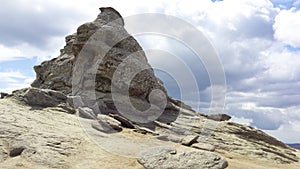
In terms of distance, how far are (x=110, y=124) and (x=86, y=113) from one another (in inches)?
117

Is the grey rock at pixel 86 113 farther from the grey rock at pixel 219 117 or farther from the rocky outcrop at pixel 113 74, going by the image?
the grey rock at pixel 219 117

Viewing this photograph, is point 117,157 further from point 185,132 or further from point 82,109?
point 185,132

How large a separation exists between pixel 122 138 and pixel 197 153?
24.7 ft

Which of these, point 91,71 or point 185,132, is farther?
point 91,71

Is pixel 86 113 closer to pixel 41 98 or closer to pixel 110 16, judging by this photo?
pixel 41 98

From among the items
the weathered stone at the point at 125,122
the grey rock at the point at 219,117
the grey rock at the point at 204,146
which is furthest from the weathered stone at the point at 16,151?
the grey rock at the point at 219,117

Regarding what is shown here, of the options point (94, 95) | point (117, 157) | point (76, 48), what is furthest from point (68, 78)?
point (117, 157)

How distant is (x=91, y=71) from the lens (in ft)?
Answer: 133

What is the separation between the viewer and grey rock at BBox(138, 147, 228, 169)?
22.8 m

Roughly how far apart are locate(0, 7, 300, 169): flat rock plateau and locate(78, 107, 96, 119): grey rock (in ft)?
0.34

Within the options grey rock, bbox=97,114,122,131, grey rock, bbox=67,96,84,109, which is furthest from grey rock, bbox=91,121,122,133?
grey rock, bbox=67,96,84,109

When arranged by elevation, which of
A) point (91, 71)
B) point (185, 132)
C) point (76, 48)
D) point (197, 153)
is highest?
point (76, 48)

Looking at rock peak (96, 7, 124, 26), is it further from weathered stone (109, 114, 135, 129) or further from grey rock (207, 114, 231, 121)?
grey rock (207, 114, 231, 121)

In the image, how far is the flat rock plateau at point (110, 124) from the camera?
23656mm
